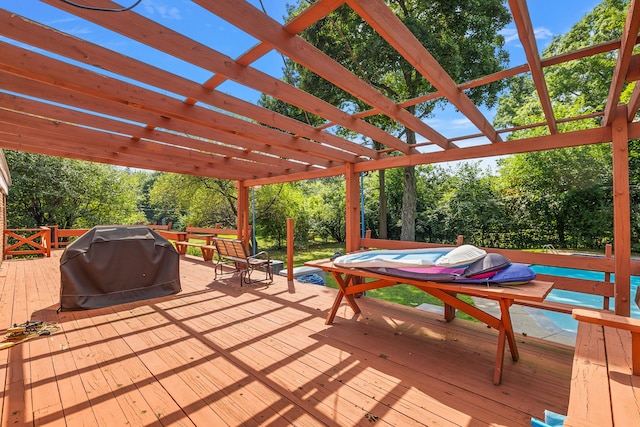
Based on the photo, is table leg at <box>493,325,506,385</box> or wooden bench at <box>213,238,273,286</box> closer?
table leg at <box>493,325,506,385</box>

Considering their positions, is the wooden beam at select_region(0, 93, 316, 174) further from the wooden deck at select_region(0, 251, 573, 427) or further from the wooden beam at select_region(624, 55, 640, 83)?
the wooden beam at select_region(624, 55, 640, 83)

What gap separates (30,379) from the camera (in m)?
2.30

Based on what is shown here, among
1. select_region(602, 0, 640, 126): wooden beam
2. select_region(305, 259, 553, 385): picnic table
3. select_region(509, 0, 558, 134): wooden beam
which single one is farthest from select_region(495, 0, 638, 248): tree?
select_region(305, 259, 553, 385): picnic table

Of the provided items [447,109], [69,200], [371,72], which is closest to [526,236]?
[447,109]

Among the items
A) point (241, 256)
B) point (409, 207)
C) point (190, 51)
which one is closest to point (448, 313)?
point (190, 51)

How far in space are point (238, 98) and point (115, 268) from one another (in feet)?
9.79

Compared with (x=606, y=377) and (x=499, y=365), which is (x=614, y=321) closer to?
(x=606, y=377)

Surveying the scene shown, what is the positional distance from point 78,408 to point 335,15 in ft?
29.3

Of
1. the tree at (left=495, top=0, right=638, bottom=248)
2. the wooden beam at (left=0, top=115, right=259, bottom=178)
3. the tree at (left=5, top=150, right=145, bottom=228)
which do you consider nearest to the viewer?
the wooden beam at (left=0, top=115, right=259, bottom=178)

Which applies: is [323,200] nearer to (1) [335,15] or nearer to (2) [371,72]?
(2) [371,72]

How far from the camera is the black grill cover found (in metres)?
3.82

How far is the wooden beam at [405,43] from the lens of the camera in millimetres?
1616

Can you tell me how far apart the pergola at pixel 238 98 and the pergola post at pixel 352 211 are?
17mm

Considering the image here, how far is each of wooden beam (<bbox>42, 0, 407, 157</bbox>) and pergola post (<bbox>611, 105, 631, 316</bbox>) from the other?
2.70 m
